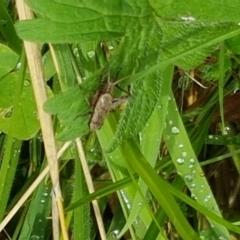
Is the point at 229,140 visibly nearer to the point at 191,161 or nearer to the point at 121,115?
the point at 191,161

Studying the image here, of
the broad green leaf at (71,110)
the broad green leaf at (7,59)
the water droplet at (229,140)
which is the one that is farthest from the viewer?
the water droplet at (229,140)

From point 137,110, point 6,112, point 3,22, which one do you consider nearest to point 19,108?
point 6,112

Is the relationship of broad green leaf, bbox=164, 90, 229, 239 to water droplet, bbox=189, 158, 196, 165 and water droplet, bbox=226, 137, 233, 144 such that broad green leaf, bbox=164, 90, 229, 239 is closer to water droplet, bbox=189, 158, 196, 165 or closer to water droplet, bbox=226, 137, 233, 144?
water droplet, bbox=189, 158, 196, 165

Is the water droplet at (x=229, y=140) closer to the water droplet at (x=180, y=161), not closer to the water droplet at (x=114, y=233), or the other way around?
the water droplet at (x=180, y=161)

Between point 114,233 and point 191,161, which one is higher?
point 191,161

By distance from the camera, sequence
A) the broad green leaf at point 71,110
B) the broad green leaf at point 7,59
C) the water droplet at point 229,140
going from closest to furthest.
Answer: the broad green leaf at point 71,110
the broad green leaf at point 7,59
the water droplet at point 229,140

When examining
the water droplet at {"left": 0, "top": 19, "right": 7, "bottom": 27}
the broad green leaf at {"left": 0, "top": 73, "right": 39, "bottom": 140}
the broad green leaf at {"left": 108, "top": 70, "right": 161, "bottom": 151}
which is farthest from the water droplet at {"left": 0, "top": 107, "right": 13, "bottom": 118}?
the broad green leaf at {"left": 108, "top": 70, "right": 161, "bottom": 151}

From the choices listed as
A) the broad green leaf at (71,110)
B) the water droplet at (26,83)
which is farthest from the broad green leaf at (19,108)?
the broad green leaf at (71,110)

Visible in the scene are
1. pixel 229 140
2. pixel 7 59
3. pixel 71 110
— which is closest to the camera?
pixel 71 110
